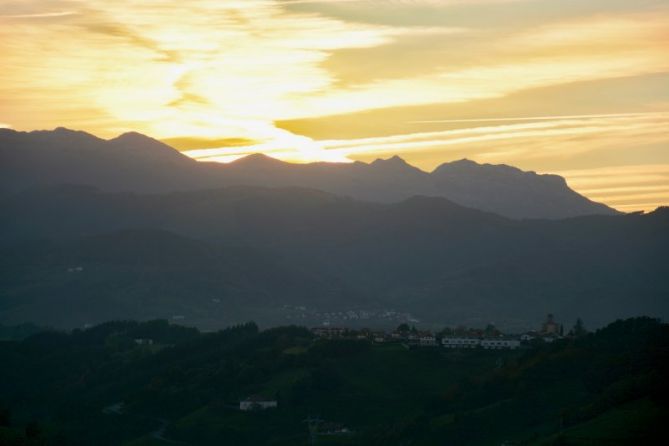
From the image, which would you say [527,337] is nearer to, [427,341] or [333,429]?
[427,341]

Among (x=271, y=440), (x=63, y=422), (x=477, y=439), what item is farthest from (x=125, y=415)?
(x=477, y=439)

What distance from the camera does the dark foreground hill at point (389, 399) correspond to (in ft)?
434

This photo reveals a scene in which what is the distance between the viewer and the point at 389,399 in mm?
163250

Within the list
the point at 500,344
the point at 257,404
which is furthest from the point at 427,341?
the point at 257,404

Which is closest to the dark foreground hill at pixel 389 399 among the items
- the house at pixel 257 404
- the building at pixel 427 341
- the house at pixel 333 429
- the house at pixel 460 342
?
the house at pixel 333 429

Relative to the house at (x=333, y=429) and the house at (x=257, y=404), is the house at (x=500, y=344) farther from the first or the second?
the house at (x=333, y=429)

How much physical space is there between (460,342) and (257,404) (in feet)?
109

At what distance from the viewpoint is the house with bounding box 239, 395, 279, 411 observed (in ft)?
541

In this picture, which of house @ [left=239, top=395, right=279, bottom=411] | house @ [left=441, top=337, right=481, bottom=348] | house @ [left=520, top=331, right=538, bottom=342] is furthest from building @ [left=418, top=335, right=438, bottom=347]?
house @ [left=239, top=395, right=279, bottom=411]

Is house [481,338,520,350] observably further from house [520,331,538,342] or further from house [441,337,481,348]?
house [520,331,538,342]

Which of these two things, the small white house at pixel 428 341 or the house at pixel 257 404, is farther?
the small white house at pixel 428 341

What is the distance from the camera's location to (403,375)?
170875mm

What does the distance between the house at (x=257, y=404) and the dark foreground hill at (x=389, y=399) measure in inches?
39.1

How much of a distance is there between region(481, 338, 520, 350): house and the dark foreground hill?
5.67m
